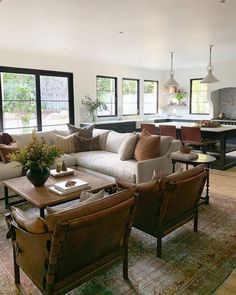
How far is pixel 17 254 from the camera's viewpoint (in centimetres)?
202

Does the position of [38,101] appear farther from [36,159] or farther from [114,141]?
[36,159]

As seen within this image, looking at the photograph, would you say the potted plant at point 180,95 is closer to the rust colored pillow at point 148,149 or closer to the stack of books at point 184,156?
the rust colored pillow at point 148,149

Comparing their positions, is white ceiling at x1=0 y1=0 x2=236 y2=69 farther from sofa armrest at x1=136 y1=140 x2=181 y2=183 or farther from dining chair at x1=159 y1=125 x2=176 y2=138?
sofa armrest at x1=136 y1=140 x2=181 y2=183

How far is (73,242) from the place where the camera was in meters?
1.67

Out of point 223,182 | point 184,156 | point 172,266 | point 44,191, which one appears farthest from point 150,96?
point 172,266

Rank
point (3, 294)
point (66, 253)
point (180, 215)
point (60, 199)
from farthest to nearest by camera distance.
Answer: point (60, 199) → point (180, 215) → point (3, 294) → point (66, 253)

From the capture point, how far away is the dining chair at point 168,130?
237 inches

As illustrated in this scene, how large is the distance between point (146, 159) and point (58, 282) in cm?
255

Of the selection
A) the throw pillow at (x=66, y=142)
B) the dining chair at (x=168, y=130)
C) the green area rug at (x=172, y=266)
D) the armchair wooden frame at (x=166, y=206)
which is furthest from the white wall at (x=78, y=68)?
the armchair wooden frame at (x=166, y=206)

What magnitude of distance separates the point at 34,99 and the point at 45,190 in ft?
13.7

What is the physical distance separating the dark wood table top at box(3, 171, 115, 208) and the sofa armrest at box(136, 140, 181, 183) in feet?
1.88

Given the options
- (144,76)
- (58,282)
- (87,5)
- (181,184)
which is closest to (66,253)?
(58,282)

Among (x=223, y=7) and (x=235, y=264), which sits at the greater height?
(x=223, y=7)

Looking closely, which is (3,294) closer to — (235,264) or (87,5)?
(235,264)
